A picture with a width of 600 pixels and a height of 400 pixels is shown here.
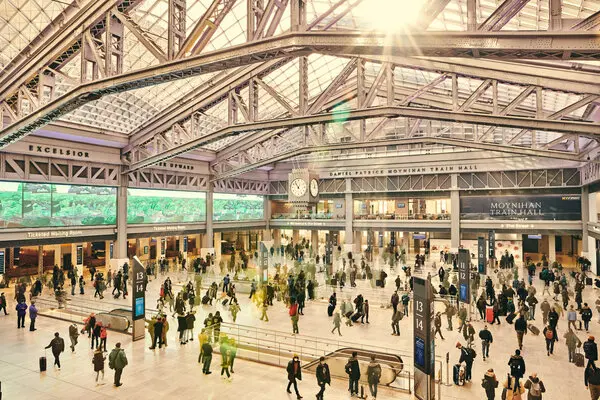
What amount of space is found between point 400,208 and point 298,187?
2028cm

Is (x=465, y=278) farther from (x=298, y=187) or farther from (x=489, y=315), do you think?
(x=298, y=187)

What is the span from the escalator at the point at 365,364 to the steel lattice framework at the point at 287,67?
8.47 meters

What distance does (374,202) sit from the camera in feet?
151

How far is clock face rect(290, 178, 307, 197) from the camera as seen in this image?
25.3 meters

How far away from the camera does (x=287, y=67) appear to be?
25656 mm

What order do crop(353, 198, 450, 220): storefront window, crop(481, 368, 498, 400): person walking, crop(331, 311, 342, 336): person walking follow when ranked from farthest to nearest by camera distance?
crop(353, 198, 450, 220): storefront window < crop(331, 311, 342, 336): person walking < crop(481, 368, 498, 400): person walking

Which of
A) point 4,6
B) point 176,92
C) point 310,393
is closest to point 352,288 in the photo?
point 310,393

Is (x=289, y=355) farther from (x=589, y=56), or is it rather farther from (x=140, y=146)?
(x=140, y=146)

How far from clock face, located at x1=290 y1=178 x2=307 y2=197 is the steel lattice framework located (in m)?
2.11

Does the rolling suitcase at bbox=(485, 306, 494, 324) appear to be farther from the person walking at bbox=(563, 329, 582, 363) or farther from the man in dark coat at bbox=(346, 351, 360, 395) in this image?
the man in dark coat at bbox=(346, 351, 360, 395)

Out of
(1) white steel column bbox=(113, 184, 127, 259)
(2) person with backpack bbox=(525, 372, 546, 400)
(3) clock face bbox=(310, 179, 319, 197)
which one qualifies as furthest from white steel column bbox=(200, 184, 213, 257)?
(2) person with backpack bbox=(525, 372, 546, 400)

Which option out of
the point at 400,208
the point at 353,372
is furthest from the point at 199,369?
the point at 400,208

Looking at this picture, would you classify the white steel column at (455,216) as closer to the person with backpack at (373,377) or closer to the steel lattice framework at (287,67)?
the steel lattice framework at (287,67)

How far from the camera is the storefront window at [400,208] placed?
134ft
